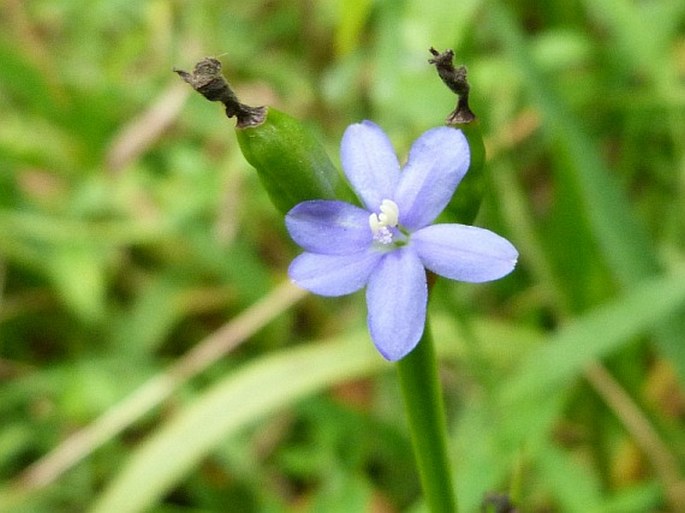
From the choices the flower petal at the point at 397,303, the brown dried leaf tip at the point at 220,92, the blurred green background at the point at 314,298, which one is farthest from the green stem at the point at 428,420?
the blurred green background at the point at 314,298

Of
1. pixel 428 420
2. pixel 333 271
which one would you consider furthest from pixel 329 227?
pixel 428 420

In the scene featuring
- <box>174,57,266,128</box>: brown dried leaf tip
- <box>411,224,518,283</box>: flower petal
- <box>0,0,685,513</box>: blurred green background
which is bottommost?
<box>411,224,518,283</box>: flower petal

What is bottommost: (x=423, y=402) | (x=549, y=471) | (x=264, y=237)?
(x=423, y=402)

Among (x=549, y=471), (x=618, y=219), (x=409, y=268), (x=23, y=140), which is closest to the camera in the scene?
(x=409, y=268)

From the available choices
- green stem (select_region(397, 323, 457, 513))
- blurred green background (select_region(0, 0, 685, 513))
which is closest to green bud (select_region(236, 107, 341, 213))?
green stem (select_region(397, 323, 457, 513))

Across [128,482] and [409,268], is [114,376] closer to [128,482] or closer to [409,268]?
[128,482]

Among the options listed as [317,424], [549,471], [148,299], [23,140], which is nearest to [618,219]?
[549,471]

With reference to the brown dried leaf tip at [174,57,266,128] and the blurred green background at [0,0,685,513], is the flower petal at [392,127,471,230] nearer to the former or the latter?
the brown dried leaf tip at [174,57,266,128]

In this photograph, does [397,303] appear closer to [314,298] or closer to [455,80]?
[455,80]
